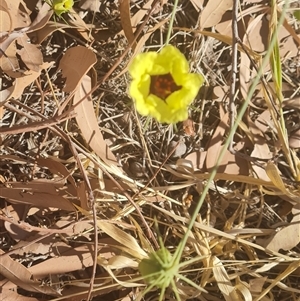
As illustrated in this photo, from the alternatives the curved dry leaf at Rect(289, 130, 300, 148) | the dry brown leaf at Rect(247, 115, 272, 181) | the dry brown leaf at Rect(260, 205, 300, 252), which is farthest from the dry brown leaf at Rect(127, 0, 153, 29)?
the dry brown leaf at Rect(260, 205, 300, 252)

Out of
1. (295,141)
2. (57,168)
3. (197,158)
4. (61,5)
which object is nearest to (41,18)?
(61,5)

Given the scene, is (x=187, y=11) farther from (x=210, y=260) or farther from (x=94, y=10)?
(x=210, y=260)

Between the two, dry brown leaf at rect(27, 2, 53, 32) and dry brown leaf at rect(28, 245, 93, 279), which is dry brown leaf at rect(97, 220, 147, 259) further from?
dry brown leaf at rect(27, 2, 53, 32)

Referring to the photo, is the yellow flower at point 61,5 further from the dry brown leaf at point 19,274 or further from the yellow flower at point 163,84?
the dry brown leaf at point 19,274

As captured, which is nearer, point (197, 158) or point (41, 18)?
point (41, 18)

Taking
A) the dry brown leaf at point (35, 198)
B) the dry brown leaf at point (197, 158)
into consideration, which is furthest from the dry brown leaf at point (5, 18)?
the dry brown leaf at point (197, 158)

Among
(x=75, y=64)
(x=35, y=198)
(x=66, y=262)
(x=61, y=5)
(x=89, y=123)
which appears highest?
(x=61, y=5)

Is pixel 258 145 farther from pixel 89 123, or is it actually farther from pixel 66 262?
pixel 66 262

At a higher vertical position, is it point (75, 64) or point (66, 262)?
point (75, 64)

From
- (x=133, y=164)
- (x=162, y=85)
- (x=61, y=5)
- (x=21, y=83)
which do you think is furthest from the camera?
(x=133, y=164)
